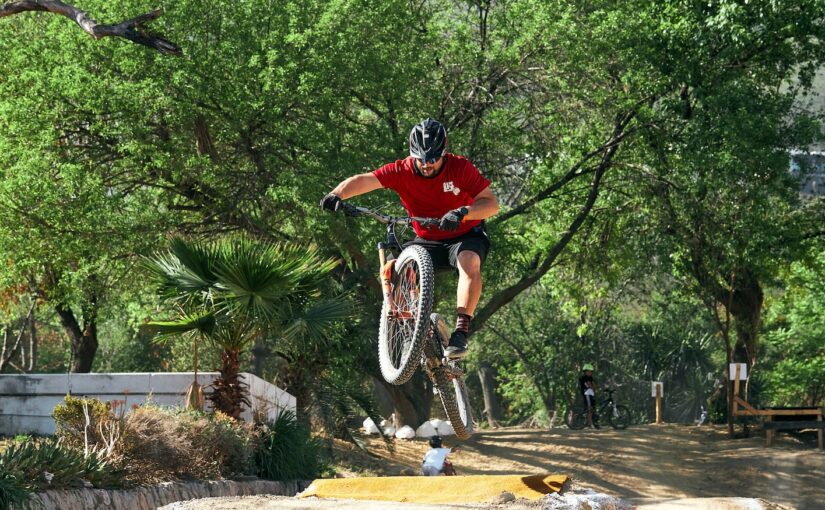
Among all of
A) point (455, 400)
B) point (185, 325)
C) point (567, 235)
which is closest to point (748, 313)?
point (567, 235)

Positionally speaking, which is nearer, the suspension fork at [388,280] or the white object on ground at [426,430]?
the suspension fork at [388,280]

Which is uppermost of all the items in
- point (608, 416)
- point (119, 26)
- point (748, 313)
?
point (119, 26)

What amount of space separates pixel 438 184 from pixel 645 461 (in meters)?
19.0

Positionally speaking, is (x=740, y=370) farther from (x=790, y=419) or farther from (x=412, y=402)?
(x=412, y=402)

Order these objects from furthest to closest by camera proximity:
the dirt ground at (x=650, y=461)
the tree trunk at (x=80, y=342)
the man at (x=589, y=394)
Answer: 1. the man at (x=589, y=394)
2. the tree trunk at (x=80, y=342)
3. the dirt ground at (x=650, y=461)

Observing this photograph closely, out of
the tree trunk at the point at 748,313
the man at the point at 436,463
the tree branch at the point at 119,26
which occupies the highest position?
the tree branch at the point at 119,26

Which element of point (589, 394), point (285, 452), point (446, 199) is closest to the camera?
point (446, 199)

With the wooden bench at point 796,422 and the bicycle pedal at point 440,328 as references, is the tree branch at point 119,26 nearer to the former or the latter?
the bicycle pedal at point 440,328

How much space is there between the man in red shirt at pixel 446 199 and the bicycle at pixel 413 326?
0.19 m

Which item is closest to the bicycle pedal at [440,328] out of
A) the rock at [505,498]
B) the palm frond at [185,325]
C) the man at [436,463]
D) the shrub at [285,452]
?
the rock at [505,498]

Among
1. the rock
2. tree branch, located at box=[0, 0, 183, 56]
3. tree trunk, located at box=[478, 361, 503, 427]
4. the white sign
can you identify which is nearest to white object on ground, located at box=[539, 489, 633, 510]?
the rock

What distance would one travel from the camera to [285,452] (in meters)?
16.4

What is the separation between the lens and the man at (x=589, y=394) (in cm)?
3152

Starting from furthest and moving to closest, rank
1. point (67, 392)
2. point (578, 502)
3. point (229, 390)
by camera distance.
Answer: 1. point (67, 392)
2. point (229, 390)
3. point (578, 502)
